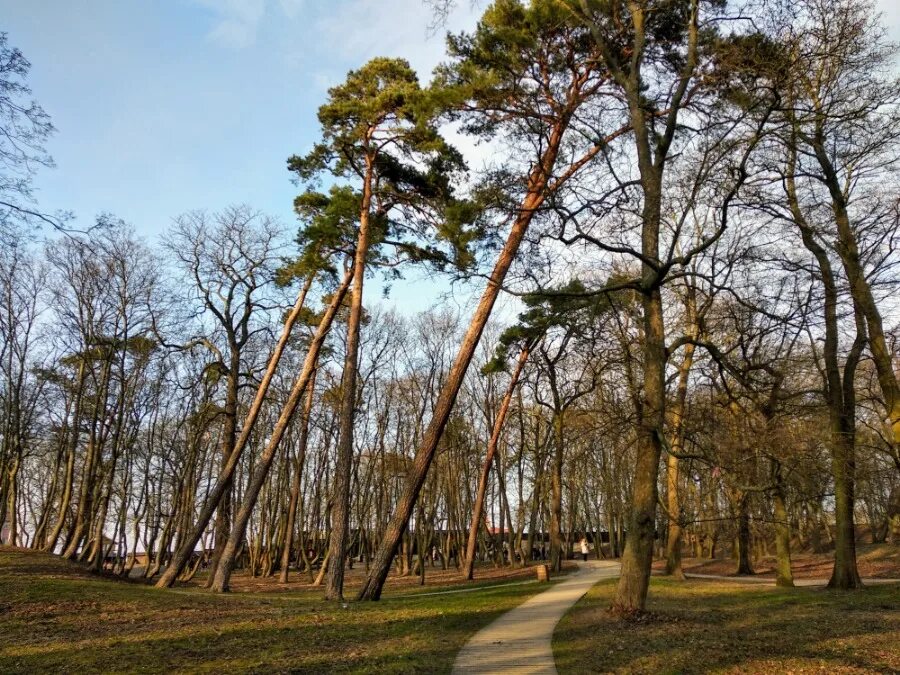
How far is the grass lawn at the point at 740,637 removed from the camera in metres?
6.19

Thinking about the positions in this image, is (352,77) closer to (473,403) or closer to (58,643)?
(58,643)

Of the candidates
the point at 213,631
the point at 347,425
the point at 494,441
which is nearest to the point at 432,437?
the point at 347,425

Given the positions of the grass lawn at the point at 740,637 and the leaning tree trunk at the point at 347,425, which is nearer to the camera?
the grass lawn at the point at 740,637

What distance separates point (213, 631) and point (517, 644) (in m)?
4.32

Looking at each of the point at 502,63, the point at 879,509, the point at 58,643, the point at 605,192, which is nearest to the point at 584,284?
the point at 605,192

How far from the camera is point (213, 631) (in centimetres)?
857

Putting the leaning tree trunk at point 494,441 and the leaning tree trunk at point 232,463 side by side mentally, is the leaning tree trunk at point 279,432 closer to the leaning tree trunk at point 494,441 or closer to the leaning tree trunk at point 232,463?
the leaning tree trunk at point 232,463

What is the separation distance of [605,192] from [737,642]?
6.65 m

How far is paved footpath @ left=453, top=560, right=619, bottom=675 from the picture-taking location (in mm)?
6619

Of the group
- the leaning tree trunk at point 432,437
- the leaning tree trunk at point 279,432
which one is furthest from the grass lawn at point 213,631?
the leaning tree trunk at point 279,432

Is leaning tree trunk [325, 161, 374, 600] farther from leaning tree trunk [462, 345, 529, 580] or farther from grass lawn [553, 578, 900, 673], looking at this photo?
leaning tree trunk [462, 345, 529, 580]

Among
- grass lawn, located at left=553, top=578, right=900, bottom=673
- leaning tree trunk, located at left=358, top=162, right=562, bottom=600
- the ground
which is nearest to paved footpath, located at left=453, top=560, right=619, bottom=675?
grass lawn, located at left=553, top=578, right=900, bottom=673

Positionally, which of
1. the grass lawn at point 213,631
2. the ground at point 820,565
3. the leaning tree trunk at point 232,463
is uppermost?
the leaning tree trunk at point 232,463

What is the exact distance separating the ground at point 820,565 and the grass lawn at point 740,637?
35.2ft
